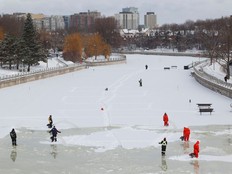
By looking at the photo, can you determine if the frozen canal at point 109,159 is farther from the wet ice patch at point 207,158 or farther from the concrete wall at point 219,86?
the concrete wall at point 219,86

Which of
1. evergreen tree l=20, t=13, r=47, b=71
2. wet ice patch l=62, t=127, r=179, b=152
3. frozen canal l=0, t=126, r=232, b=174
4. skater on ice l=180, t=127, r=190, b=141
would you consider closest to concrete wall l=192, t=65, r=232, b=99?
wet ice patch l=62, t=127, r=179, b=152

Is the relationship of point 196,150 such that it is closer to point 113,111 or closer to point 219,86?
point 113,111

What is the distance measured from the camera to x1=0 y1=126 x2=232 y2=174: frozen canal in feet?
53.0

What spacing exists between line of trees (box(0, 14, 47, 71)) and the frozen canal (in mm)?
37462

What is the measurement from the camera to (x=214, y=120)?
25.0 m

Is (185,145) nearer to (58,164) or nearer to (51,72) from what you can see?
(58,164)

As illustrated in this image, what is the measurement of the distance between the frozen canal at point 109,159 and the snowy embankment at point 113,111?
26.1 inches

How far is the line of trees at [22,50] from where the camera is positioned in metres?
57.0

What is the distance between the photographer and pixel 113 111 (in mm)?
28547

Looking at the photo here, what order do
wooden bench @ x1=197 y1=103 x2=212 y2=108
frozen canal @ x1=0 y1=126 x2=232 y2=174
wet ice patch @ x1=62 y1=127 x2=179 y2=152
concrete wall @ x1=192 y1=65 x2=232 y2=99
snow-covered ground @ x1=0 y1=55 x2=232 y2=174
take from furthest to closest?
concrete wall @ x1=192 y1=65 x2=232 y2=99
wooden bench @ x1=197 y1=103 x2=212 y2=108
wet ice patch @ x1=62 y1=127 x2=179 y2=152
snow-covered ground @ x1=0 y1=55 x2=232 y2=174
frozen canal @ x1=0 y1=126 x2=232 y2=174

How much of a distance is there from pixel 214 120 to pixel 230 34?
3654cm

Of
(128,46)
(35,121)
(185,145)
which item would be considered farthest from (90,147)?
(128,46)

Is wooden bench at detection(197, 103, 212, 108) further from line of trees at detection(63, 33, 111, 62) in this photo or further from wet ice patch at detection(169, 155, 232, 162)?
line of trees at detection(63, 33, 111, 62)

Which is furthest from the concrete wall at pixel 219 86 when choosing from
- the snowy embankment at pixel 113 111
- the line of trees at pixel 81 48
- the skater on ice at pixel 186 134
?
the line of trees at pixel 81 48
